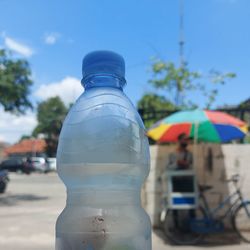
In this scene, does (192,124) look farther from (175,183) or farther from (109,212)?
(109,212)

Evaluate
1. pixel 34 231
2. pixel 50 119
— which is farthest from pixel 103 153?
pixel 50 119

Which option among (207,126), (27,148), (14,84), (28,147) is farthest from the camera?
(28,147)

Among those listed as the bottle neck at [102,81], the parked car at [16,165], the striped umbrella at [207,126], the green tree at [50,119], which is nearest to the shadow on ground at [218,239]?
the striped umbrella at [207,126]

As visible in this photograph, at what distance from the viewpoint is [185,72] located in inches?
582

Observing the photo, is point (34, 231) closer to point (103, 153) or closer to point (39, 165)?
point (103, 153)

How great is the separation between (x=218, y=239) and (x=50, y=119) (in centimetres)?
5168

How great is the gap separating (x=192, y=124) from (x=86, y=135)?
5.28 metres

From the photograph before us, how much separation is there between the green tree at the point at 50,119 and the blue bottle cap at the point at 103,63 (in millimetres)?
47555

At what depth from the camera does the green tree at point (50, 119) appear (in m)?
50.3

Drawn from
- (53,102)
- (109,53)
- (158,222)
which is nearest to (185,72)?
(158,222)

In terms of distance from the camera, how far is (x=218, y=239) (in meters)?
6.82

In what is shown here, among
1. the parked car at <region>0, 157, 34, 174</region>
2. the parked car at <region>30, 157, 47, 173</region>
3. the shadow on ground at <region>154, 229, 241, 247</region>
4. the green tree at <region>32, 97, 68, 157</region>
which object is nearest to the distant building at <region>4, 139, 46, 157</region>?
the green tree at <region>32, 97, 68, 157</region>

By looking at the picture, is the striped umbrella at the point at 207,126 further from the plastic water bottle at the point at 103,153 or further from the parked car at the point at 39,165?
the parked car at the point at 39,165

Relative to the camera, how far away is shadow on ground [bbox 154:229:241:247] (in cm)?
652
